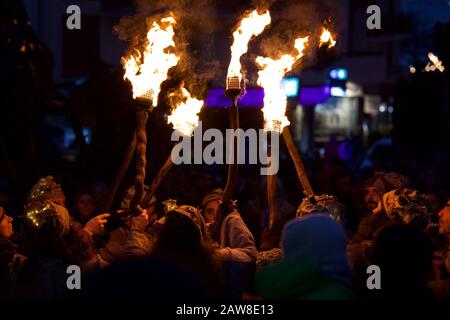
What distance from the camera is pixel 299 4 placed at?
6969 millimetres

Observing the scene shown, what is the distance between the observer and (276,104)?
547 centimetres

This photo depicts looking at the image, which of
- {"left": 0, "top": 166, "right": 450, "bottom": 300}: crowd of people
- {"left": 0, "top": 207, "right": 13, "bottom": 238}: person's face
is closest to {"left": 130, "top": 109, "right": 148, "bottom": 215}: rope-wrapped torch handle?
{"left": 0, "top": 166, "right": 450, "bottom": 300}: crowd of people

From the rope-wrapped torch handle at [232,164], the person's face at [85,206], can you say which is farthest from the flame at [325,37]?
the person's face at [85,206]

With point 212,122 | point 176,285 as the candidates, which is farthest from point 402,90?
point 176,285

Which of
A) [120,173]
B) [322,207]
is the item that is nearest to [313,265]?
[322,207]

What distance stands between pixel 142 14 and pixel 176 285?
4.51 meters

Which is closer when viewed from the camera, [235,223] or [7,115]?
[235,223]

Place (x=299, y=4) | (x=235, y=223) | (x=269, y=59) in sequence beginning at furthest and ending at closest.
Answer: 1. (x=299, y=4)
2. (x=269, y=59)
3. (x=235, y=223)

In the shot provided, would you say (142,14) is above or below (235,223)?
above

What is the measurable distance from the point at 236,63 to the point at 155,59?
634 mm

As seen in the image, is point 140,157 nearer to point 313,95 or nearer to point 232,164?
point 232,164

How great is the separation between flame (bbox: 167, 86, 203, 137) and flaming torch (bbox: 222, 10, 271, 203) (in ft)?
2.02

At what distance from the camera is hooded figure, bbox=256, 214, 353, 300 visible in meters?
3.20
